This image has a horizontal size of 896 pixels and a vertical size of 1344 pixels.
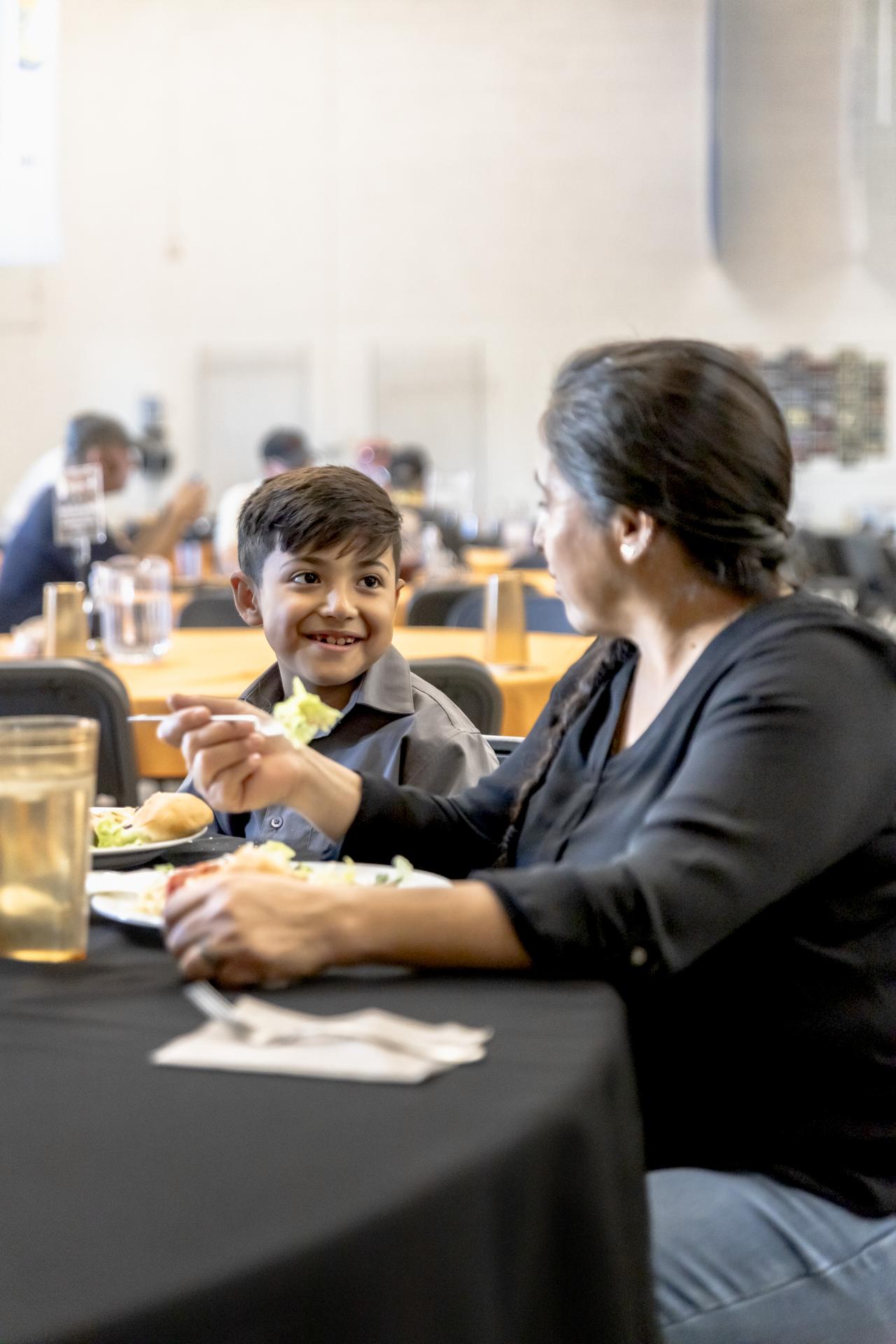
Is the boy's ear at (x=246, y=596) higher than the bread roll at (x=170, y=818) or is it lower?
higher

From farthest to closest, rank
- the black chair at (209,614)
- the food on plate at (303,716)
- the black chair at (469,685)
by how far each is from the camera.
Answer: the black chair at (209,614), the black chair at (469,685), the food on plate at (303,716)

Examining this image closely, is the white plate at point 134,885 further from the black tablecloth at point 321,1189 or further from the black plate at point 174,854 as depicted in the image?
the black tablecloth at point 321,1189

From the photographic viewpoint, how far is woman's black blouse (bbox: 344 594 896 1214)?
44.1 inches

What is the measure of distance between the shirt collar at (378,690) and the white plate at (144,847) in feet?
1.41

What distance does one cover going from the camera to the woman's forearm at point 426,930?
42.7 inches

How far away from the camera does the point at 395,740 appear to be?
1.99 m

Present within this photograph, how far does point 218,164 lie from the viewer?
12.9 meters

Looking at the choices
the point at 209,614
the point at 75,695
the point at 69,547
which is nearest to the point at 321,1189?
the point at 75,695

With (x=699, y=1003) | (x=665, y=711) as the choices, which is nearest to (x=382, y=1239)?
(x=699, y=1003)

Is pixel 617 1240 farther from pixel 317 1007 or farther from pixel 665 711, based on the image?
pixel 665 711

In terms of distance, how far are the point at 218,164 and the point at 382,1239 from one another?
13.0 metres

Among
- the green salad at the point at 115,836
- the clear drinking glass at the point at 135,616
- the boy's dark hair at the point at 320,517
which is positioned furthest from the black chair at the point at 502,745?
the clear drinking glass at the point at 135,616

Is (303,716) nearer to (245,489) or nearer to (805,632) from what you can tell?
(805,632)

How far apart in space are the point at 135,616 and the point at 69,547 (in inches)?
65.5
